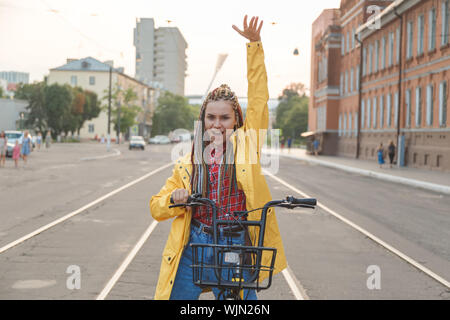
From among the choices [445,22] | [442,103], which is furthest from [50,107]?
[445,22]

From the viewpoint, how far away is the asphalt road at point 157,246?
6168 mm

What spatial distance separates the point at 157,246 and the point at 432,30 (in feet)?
93.4

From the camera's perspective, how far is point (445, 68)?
30891 millimetres

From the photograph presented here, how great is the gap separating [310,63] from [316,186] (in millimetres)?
55098

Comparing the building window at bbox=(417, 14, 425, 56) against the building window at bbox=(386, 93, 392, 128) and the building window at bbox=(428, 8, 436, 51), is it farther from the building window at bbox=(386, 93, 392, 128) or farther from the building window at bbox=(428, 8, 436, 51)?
the building window at bbox=(386, 93, 392, 128)

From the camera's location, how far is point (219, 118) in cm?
323

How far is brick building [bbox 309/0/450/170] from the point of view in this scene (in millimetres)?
31703

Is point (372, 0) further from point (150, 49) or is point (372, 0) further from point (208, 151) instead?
point (150, 49)

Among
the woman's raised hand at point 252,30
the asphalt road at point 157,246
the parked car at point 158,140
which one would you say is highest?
the woman's raised hand at point 252,30

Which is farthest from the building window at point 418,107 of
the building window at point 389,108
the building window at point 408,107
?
the building window at point 389,108

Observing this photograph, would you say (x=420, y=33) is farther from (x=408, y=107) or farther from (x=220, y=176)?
(x=220, y=176)

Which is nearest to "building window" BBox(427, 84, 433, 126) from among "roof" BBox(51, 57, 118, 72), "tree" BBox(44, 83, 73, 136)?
"tree" BBox(44, 83, 73, 136)

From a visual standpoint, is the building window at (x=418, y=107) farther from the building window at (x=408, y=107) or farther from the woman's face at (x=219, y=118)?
the woman's face at (x=219, y=118)

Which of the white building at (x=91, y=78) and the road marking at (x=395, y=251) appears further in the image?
the white building at (x=91, y=78)
